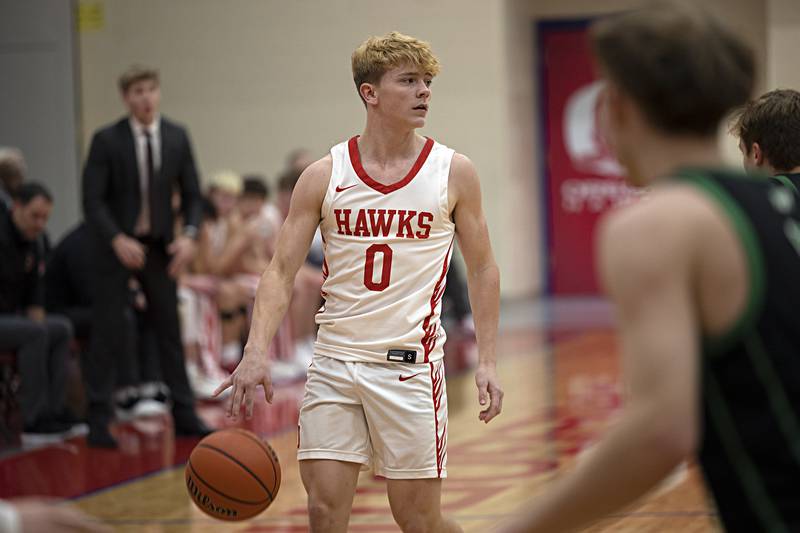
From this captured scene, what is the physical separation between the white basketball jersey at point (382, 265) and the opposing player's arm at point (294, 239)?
1.6 inches

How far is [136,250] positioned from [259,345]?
12.9 feet

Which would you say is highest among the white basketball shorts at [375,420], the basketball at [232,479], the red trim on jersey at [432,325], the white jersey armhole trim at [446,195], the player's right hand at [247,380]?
the white jersey armhole trim at [446,195]

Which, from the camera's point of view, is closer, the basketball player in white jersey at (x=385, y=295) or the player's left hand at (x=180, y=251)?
the basketball player in white jersey at (x=385, y=295)

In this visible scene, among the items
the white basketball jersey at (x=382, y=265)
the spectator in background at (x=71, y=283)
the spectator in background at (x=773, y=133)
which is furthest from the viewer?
the spectator in background at (x=71, y=283)

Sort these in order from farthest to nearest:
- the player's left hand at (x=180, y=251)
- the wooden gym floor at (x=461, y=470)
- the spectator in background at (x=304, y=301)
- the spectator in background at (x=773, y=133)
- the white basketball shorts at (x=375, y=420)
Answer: the spectator in background at (x=304, y=301) < the player's left hand at (x=180, y=251) < the wooden gym floor at (x=461, y=470) < the white basketball shorts at (x=375, y=420) < the spectator in background at (x=773, y=133)

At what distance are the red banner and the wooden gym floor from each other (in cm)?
684

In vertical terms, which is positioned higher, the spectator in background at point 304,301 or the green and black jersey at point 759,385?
the green and black jersey at point 759,385

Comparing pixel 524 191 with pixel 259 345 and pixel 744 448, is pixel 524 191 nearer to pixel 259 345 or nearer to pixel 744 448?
pixel 259 345

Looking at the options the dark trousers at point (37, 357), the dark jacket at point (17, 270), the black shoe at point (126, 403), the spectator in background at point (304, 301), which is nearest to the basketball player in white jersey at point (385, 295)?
the dark trousers at point (37, 357)

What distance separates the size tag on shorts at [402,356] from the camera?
3.94 meters

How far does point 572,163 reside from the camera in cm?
1739

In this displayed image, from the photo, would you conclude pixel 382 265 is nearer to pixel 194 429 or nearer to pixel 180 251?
pixel 180 251

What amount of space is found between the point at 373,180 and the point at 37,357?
4.65m

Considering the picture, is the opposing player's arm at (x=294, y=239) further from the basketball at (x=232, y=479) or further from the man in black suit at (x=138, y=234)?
the man in black suit at (x=138, y=234)
